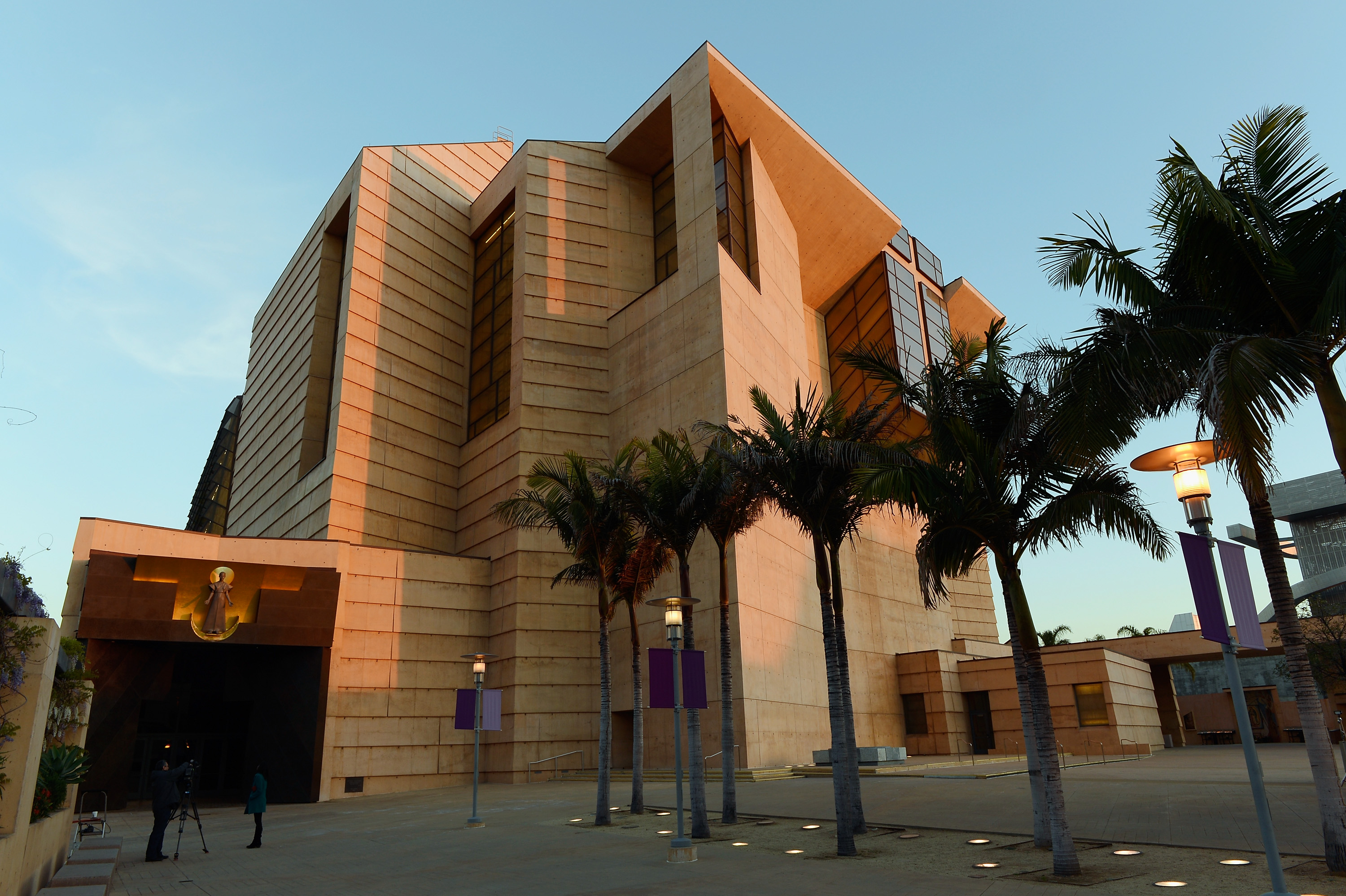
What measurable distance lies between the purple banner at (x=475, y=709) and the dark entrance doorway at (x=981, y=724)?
98.0ft

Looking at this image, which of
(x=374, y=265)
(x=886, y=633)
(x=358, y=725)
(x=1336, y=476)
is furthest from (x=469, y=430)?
(x=1336, y=476)

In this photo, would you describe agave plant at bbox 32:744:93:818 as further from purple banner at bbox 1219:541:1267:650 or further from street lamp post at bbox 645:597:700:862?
purple banner at bbox 1219:541:1267:650

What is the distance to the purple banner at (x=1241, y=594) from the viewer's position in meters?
9.02

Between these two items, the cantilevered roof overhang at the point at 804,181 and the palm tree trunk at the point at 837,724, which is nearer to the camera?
the palm tree trunk at the point at 837,724

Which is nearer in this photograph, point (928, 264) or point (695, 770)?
point (695, 770)

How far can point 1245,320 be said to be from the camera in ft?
35.3

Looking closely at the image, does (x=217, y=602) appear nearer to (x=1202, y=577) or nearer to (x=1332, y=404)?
(x=1202, y=577)

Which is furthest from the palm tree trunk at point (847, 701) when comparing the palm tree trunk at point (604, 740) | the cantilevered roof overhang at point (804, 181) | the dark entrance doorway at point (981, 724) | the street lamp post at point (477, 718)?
the cantilevered roof overhang at point (804, 181)

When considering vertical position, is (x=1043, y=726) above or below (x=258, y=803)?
above

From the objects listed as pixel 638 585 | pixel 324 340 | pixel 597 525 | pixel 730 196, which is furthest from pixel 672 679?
pixel 324 340

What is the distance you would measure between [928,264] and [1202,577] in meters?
53.9

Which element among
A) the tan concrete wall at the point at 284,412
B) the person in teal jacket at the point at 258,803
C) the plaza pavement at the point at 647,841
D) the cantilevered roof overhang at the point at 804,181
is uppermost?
the cantilevered roof overhang at the point at 804,181

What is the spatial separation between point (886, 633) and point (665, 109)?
1190 inches

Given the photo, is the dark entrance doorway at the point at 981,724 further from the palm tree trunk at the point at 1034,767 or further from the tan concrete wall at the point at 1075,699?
the palm tree trunk at the point at 1034,767
